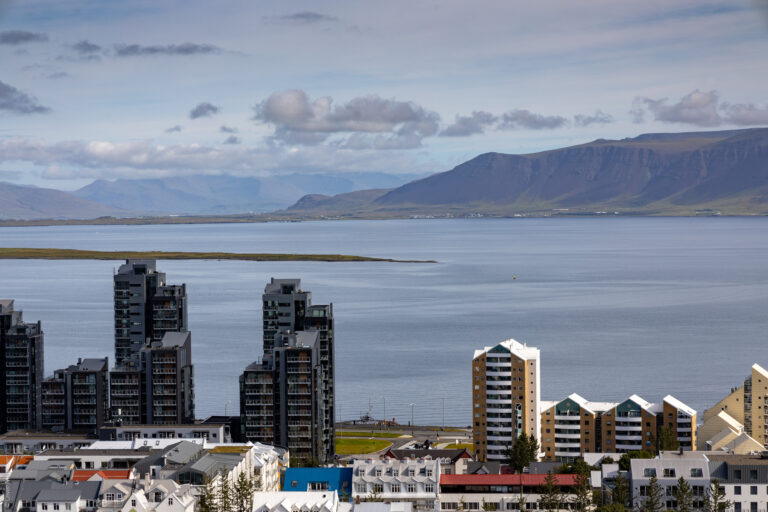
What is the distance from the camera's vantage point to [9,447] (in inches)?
1592

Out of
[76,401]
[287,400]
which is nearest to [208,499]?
[287,400]

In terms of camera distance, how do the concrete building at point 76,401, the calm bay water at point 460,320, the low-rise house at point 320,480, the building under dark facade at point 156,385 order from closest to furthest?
the low-rise house at point 320,480, the building under dark facade at point 156,385, the concrete building at point 76,401, the calm bay water at point 460,320

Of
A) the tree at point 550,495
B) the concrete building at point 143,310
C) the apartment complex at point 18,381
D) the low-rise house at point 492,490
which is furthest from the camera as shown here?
the concrete building at point 143,310

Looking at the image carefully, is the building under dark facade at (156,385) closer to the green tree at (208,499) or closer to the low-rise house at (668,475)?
the green tree at (208,499)

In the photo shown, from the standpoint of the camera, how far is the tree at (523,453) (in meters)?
39.3

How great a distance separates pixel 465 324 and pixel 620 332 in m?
11.4

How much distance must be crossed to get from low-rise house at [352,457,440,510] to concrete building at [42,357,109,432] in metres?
14.1

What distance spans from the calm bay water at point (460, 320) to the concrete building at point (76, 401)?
10.6 metres

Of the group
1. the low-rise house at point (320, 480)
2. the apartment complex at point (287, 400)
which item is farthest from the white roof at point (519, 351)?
the low-rise house at point (320, 480)

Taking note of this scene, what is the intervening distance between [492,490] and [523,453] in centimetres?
397

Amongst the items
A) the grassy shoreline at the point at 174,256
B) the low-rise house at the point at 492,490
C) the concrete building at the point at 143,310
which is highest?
the grassy shoreline at the point at 174,256

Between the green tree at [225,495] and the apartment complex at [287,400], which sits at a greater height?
the apartment complex at [287,400]

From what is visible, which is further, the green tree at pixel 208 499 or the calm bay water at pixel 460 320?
the calm bay water at pixel 460 320

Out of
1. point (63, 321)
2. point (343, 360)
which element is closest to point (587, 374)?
point (343, 360)
